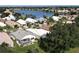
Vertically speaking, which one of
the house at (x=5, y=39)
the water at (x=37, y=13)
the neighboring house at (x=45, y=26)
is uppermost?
the water at (x=37, y=13)

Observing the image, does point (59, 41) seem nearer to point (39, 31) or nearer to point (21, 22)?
point (39, 31)

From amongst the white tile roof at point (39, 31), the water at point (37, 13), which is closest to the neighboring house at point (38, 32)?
the white tile roof at point (39, 31)

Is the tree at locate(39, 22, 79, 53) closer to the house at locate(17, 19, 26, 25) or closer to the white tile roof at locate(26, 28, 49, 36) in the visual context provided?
the white tile roof at locate(26, 28, 49, 36)

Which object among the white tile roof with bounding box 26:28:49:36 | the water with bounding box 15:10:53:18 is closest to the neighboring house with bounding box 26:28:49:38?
the white tile roof with bounding box 26:28:49:36

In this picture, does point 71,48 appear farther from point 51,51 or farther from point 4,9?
point 4,9

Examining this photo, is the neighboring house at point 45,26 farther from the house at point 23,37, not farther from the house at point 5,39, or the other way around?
the house at point 5,39

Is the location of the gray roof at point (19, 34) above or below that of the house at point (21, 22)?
below

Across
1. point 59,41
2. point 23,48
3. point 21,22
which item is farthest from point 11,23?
point 59,41

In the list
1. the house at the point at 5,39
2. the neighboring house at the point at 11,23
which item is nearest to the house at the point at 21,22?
the neighboring house at the point at 11,23
